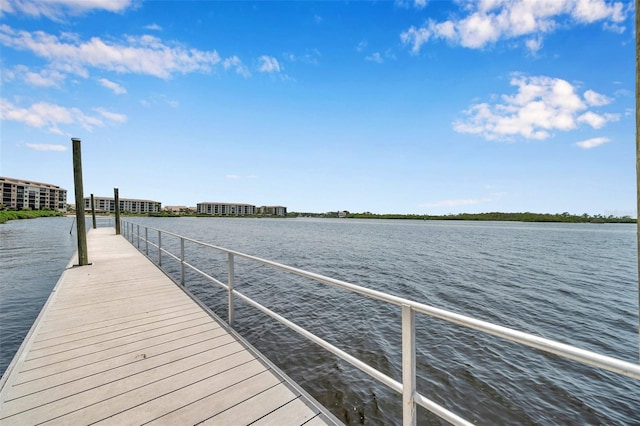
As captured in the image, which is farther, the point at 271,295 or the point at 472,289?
the point at 472,289

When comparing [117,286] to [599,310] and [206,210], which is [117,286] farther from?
[206,210]

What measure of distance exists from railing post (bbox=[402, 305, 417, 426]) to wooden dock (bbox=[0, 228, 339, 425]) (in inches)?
26.2

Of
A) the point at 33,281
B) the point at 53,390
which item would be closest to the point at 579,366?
the point at 53,390

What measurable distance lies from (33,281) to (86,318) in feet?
22.7

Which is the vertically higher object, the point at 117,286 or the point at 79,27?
the point at 79,27

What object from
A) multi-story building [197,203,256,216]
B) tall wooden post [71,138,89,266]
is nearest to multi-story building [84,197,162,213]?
multi-story building [197,203,256,216]

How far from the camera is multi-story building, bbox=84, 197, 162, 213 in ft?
373

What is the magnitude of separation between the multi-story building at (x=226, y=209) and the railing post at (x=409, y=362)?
147m

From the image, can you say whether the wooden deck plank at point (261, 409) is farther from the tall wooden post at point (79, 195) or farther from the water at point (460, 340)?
the tall wooden post at point (79, 195)

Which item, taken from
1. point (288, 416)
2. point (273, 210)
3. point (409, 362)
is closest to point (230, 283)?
point (288, 416)

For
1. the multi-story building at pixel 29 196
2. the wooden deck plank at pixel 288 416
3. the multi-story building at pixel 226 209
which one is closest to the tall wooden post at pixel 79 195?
the wooden deck plank at pixel 288 416

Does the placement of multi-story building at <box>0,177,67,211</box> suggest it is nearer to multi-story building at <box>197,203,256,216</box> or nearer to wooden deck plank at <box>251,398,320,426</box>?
multi-story building at <box>197,203,256,216</box>

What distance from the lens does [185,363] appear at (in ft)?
9.48

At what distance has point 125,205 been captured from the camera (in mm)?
118750
